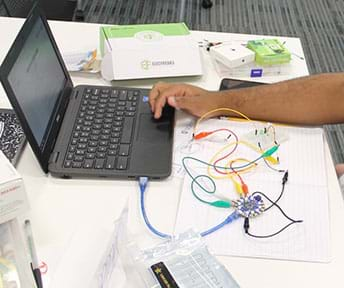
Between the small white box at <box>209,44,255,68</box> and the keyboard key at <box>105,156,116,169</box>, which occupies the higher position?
the keyboard key at <box>105,156,116,169</box>

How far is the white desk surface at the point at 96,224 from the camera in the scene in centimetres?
74

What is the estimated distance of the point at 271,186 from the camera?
0.90 m

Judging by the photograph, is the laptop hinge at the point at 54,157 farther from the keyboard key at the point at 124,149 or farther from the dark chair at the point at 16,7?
the dark chair at the point at 16,7

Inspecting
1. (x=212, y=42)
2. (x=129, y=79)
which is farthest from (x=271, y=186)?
(x=212, y=42)

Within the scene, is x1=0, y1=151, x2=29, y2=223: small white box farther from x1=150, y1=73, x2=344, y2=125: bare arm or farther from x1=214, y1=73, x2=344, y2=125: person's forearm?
x1=214, y1=73, x2=344, y2=125: person's forearm

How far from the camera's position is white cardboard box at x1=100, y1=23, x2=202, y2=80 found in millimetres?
1185

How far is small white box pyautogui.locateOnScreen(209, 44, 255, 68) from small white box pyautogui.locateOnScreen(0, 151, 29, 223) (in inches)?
27.0

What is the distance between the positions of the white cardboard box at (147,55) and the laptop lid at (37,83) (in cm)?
15

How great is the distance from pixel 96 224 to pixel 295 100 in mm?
541

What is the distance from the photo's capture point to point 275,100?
1.08m

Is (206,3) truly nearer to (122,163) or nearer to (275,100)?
(275,100)

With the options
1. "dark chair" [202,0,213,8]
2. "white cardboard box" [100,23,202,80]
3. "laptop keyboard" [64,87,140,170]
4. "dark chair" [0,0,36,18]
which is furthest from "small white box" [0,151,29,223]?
"dark chair" [202,0,213,8]

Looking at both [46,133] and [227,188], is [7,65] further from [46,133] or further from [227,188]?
[227,188]

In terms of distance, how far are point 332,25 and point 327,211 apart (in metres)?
2.52
